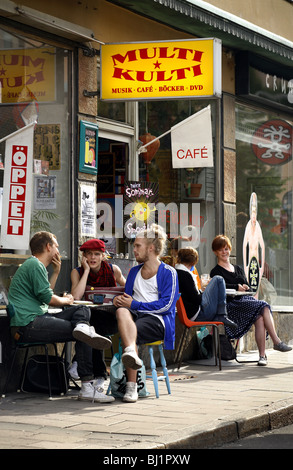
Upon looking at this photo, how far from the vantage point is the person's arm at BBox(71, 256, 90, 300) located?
31.5 ft

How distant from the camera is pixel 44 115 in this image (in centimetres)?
1072

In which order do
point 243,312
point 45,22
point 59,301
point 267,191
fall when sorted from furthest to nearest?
point 267,191
point 243,312
point 45,22
point 59,301

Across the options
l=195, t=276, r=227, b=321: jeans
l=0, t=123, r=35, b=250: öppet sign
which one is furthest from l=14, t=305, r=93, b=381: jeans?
l=195, t=276, r=227, b=321: jeans

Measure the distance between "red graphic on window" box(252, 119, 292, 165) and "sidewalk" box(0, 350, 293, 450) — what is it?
A: 19.5 feet

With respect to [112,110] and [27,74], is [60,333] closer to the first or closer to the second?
[27,74]

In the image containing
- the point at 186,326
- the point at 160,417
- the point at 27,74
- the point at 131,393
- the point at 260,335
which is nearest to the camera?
the point at 160,417

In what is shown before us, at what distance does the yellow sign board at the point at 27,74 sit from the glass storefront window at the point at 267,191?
4.46 meters

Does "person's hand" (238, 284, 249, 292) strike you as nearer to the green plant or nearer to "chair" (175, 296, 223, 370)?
"chair" (175, 296, 223, 370)

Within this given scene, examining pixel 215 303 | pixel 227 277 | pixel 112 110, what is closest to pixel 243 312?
pixel 227 277

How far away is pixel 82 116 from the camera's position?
11.2m

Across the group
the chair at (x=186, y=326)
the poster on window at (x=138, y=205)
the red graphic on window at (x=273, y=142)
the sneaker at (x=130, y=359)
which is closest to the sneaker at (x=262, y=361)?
the chair at (x=186, y=326)

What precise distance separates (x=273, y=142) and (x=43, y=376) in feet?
26.5

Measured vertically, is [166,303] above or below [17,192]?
below

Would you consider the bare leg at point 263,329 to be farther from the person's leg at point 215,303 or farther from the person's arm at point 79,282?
the person's arm at point 79,282
